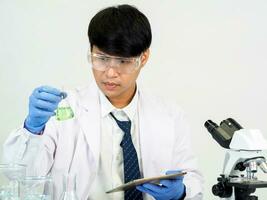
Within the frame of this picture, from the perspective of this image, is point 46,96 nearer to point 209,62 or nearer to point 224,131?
point 224,131

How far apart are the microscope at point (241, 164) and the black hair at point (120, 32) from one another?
0.54 metres

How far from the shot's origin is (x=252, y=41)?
2922 mm

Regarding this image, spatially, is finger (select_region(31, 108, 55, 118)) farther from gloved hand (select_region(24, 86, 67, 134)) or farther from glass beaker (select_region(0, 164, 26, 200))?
glass beaker (select_region(0, 164, 26, 200))

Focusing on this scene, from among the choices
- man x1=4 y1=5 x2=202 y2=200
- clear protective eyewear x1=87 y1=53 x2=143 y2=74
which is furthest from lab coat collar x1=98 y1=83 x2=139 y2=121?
clear protective eyewear x1=87 y1=53 x2=143 y2=74

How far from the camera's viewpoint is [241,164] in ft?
5.45

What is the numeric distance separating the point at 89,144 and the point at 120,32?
553 millimetres

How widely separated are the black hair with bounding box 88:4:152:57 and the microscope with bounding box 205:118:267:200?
0.54m

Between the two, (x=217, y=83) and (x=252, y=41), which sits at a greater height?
(x=252, y=41)

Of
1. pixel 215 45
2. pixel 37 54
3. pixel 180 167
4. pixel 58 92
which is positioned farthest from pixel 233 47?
pixel 58 92

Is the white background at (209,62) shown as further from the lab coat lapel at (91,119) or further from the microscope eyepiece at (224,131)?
the microscope eyepiece at (224,131)

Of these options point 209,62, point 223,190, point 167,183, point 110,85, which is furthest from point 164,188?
point 209,62

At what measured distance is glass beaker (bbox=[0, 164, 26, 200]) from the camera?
1358 millimetres

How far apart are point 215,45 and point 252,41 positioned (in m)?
0.25

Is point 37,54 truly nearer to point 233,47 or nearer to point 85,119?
point 85,119
